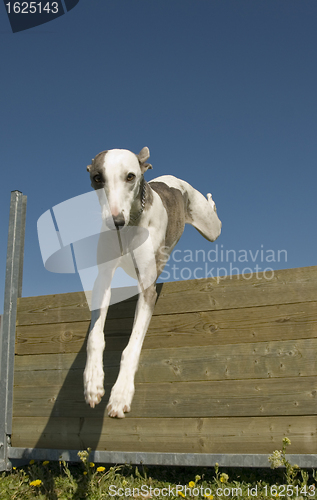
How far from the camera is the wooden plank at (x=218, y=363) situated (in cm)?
381

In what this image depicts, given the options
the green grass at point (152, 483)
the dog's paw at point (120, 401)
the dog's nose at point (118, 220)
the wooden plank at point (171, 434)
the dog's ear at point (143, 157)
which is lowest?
the green grass at point (152, 483)

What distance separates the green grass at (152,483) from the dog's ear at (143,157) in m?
2.48

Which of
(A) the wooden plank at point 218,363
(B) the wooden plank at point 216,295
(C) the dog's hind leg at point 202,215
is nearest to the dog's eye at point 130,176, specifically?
(B) the wooden plank at point 216,295

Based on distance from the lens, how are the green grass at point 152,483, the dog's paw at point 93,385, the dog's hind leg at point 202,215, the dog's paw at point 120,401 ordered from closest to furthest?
the dog's paw at point 120,401 → the dog's paw at point 93,385 → the green grass at point 152,483 → the dog's hind leg at point 202,215

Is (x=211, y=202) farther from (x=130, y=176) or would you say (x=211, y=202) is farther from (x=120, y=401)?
(x=120, y=401)

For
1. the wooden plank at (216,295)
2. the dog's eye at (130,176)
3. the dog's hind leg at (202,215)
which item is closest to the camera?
the dog's eye at (130,176)

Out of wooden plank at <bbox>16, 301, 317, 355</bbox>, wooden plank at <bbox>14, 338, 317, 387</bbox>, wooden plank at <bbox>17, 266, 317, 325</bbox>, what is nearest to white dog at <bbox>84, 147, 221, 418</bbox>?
wooden plank at <bbox>17, 266, 317, 325</bbox>

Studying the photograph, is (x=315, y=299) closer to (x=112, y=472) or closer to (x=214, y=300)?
(x=214, y=300)

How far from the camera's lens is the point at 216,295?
4.25 meters

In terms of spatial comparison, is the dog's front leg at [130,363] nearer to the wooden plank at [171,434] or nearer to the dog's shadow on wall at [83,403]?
the dog's shadow on wall at [83,403]

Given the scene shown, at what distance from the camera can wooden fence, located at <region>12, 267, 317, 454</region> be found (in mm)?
3805

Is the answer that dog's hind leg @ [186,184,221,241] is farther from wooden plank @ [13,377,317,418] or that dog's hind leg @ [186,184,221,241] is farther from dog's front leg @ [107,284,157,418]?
wooden plank @ [13,377,317,418]

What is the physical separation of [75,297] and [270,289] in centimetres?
214

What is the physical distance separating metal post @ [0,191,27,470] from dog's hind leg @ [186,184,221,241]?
2109 mm
